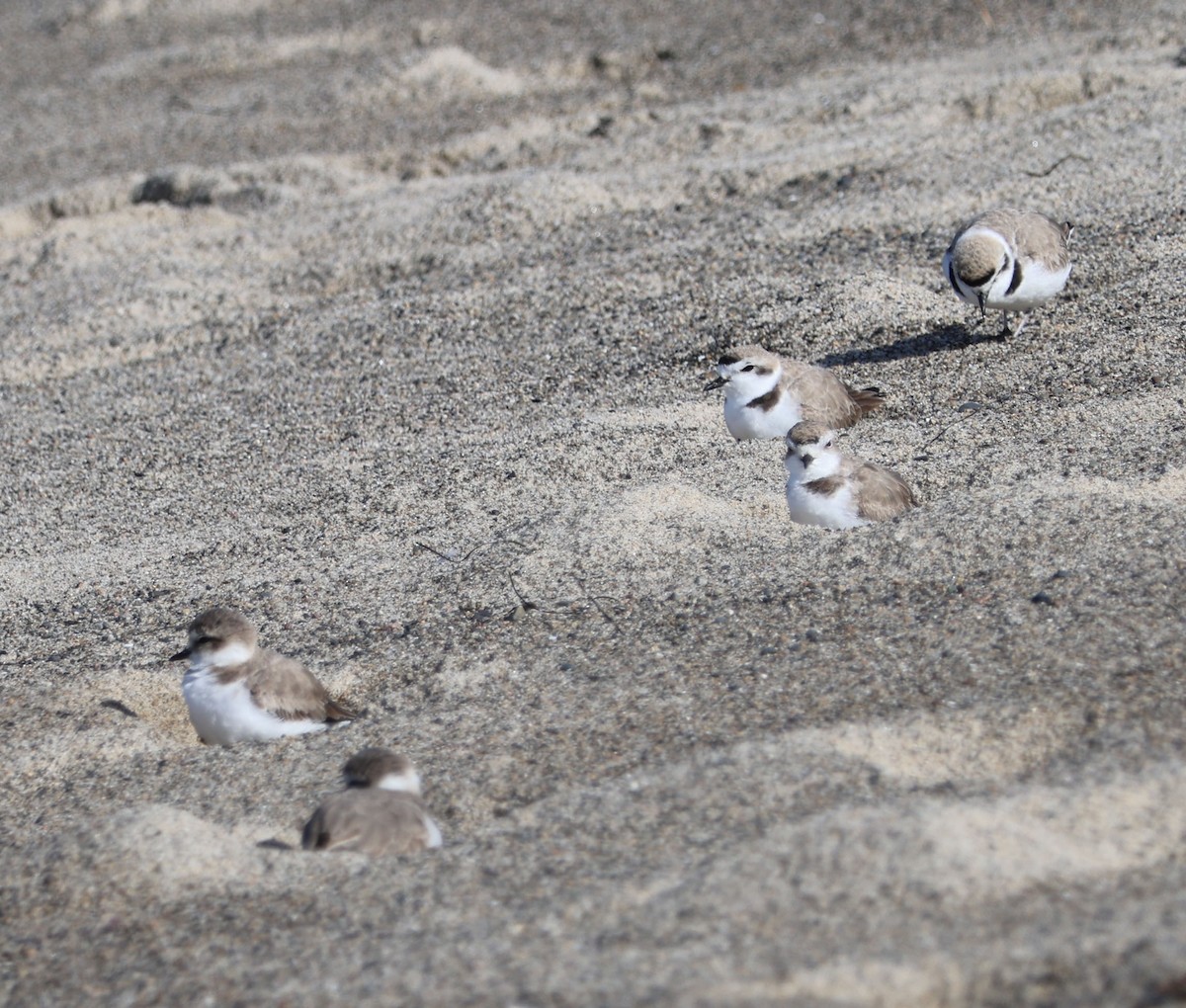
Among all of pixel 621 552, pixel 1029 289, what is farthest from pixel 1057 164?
pixel 621 552

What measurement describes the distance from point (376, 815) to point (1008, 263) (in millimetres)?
4373

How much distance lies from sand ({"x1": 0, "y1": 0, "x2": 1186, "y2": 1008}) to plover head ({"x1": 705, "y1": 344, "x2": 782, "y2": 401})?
0.24 m

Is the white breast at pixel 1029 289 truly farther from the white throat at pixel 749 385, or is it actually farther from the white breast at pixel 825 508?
the white breast at pixel 825 508

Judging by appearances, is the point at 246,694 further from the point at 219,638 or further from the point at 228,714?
the point at 219,638

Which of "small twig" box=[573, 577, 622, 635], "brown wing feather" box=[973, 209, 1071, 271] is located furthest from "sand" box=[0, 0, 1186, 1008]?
"brown wing feather" box=[973, 209, 1071, 271]

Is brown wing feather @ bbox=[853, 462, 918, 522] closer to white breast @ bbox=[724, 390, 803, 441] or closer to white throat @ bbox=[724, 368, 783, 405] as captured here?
white breast @ bbox=[724, 390, 803, 441]

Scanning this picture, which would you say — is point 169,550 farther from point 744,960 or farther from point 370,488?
point 744,960

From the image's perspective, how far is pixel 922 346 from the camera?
7.10 m

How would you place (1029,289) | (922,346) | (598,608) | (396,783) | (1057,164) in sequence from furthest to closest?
(1057,164) → (922,346) → (1029,289) → (598,608) → (396,783)

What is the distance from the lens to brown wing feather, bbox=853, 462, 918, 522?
519cm

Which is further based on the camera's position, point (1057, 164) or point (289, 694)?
point (1057, 164)

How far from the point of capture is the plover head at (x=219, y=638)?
4523 mm

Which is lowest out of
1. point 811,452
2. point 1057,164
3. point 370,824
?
point 370,824

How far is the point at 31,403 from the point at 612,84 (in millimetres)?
6783
